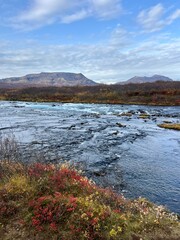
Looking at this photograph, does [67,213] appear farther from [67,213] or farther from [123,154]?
[123,154]

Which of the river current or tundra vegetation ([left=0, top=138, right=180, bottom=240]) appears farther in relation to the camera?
the river current

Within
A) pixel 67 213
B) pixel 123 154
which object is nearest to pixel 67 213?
pixel 67 213

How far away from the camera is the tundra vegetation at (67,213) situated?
27.6 ft

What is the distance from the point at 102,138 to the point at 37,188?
795 inches

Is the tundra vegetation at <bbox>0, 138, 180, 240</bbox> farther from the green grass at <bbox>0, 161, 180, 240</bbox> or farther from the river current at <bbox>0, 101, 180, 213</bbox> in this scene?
the river current at <bbox>0, 101, 180, 213</bbox>

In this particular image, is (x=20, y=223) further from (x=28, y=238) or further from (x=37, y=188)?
(x=37, y=188)

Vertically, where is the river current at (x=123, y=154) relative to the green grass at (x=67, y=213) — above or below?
below

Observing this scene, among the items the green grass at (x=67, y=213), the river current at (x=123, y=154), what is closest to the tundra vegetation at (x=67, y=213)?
the green grass at (x=67, y=213)

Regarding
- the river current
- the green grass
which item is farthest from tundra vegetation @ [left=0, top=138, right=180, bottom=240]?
the river current

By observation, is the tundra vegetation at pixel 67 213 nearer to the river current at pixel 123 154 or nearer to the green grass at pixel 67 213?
the green grass at pixel 67 213

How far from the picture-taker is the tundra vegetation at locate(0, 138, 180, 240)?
331 inches

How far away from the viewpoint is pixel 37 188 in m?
10.4

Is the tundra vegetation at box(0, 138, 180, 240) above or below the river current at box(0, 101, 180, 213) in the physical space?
above

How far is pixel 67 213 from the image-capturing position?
9086mm
